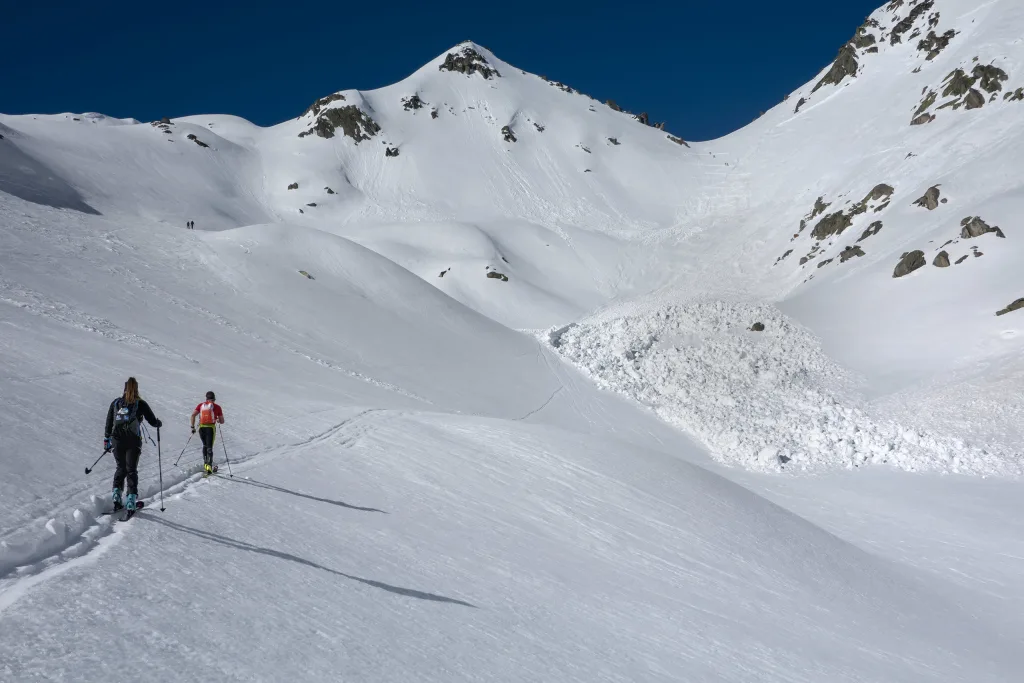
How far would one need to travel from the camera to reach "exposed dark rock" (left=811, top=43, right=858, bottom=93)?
4419 inches

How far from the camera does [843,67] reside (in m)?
113

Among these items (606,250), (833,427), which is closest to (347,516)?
(833,427)

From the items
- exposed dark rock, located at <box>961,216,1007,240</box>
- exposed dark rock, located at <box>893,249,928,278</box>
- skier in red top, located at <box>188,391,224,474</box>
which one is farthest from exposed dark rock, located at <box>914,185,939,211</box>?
skier in red top, located at <box>188,391,224,474</box>

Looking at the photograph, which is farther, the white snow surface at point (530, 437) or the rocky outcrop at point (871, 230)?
the rocky outcrop at point (871, 230)

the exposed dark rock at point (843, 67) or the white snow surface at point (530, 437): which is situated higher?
the exposed dark rock at point (843, 67)

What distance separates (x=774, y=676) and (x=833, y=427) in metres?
24.2

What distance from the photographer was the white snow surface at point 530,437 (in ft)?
21.9

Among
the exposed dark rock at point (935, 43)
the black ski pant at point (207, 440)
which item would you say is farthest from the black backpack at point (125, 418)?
the exposed dark rock at point (935, 43)

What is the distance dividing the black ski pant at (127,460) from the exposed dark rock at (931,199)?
57.6 m

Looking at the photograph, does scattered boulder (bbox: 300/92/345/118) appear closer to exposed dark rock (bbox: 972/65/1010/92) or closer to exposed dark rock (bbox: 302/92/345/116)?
exposed dark rock (bbox: 302/92/345/116)

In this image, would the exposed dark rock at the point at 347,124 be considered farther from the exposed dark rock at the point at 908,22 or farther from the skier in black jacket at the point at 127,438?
the skier in black jacket at the point at 127,438

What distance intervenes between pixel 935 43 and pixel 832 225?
192 ft

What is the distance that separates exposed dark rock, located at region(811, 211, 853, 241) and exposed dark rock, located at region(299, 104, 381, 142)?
76.2 metres

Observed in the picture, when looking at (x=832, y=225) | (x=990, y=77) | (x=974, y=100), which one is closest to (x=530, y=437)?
(x=832, y=225)
